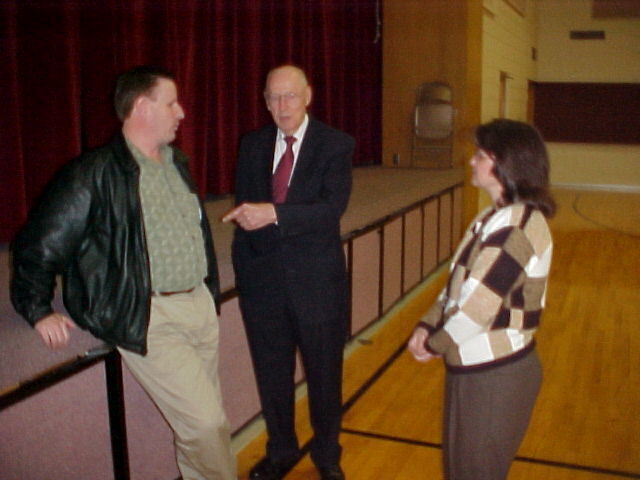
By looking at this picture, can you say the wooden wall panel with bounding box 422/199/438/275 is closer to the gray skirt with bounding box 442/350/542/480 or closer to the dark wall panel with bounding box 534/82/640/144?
the gray skirt with bounding box 442/350/542/480

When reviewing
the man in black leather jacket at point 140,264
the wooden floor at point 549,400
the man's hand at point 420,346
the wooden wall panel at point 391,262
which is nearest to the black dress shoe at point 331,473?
the wooden floor at point 549,400

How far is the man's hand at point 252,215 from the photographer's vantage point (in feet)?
6.31

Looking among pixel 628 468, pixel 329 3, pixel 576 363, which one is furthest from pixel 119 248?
pixel 329 3

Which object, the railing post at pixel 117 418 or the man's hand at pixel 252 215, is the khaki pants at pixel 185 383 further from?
the man's hand at pixel 252 215

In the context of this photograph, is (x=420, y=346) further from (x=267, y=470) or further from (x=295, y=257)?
(x=267, y=470)

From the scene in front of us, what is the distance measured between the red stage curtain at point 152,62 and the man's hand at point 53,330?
1.18 meters

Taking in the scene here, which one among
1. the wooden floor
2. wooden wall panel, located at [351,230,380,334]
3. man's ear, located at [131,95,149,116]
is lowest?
the wooden floor

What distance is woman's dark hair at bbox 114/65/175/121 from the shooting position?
1662 millimetres

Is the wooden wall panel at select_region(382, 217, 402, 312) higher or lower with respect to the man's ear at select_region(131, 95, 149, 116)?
lower

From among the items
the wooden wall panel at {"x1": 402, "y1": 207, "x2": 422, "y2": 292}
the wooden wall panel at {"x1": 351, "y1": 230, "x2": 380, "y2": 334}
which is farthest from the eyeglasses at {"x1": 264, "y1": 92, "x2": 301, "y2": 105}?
the wooden wall panel at {"x1": 402, "y1": 207, "x2": 422, "y2": 292}

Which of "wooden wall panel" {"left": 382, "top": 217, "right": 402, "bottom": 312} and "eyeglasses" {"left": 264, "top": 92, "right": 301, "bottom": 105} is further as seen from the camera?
"wooden wall panel" {"left": 382, "top": 217, "right": 402, "bottom": 312}

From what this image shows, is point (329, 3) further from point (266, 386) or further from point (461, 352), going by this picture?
point (461, 352)

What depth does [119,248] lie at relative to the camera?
161cm

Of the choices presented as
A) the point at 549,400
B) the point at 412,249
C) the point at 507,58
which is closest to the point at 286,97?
the point at 549,400
